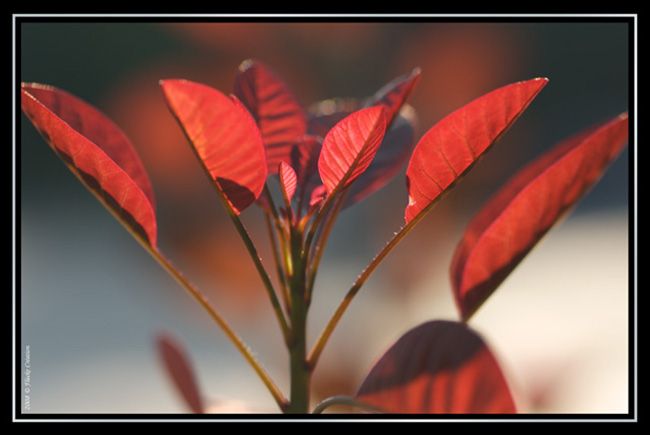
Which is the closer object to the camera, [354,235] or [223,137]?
[223,137]

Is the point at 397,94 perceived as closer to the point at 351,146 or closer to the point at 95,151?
the point at 351,146

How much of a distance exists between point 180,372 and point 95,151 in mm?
259

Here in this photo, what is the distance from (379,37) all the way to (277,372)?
0.68m

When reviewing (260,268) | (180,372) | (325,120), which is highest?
(325,120)

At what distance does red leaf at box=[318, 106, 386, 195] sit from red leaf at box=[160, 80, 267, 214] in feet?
0.14

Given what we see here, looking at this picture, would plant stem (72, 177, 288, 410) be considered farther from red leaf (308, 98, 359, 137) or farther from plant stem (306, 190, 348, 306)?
red leaf (308, 98, 359, 137)

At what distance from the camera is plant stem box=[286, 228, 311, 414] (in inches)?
16.8

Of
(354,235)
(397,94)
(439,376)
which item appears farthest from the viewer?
(354,235)

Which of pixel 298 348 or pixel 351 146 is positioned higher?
pixel 351 146

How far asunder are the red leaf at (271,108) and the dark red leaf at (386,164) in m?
0.06

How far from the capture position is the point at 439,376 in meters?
0.40

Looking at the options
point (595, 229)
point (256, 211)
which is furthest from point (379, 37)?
point (595, 229)

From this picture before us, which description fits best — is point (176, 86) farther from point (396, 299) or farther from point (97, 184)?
point (396, 299)

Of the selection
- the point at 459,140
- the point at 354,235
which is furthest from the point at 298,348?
the point at 354,235
